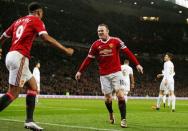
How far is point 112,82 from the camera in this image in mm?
10852

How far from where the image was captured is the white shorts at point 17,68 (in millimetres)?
7816

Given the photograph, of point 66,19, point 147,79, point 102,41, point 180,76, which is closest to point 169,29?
point 180,76

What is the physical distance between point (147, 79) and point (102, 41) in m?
43.8

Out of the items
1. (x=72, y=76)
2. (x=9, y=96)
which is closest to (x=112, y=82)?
(x=9, y=96)

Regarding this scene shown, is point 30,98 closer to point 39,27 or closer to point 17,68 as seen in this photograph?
point 17,68

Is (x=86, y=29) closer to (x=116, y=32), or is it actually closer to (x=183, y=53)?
(x=116, y=32)

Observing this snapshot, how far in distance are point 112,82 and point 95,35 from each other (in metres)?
45.8

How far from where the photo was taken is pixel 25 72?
26.0 ft

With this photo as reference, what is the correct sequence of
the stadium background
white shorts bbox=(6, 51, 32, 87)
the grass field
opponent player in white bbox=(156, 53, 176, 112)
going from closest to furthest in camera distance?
white shorts bbox=(6, 51, 32, 87)
the grass field
opponent player in white bbox=(156, 53, 176, 112)
the stadium background

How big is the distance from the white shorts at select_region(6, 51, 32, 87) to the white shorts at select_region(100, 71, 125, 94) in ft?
10.9

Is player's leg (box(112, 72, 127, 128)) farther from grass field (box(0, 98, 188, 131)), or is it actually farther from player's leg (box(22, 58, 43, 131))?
player's leg (box(22, 58, 43, 131))

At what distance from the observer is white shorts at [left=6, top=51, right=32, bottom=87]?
7816 millimetres

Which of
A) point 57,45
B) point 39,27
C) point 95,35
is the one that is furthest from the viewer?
point 95,35

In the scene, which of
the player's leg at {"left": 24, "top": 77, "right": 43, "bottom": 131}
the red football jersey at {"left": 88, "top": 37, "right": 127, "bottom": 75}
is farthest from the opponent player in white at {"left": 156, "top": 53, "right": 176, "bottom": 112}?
the player's leg at {"left": 24, "top": 77, "right": 43, "bottom": 131}
